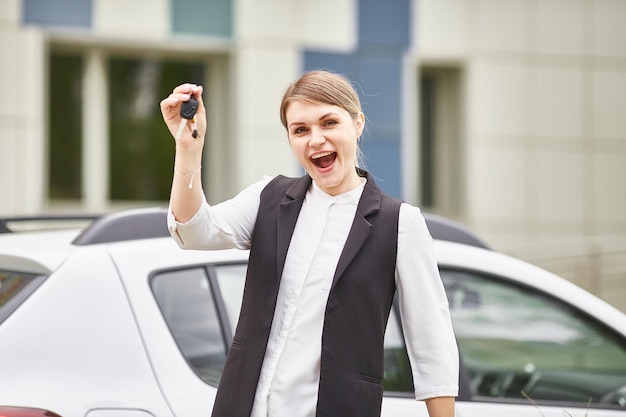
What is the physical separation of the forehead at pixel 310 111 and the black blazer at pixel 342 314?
0.21 metres

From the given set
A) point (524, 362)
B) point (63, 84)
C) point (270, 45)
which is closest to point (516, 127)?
point (270, 45)

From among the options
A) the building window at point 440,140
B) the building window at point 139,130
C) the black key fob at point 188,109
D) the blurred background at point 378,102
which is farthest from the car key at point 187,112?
the building window at point 440,140

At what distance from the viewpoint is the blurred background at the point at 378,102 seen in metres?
12.4

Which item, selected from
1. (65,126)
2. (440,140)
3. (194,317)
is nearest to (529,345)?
(194,317)

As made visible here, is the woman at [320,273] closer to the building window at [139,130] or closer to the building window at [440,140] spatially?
the building window at [139,130]

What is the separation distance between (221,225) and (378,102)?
36.3 feet

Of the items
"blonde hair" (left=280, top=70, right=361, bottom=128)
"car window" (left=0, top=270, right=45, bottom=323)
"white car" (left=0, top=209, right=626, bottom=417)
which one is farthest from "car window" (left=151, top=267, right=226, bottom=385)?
"blonde hair" (left=280, top=70, right=361, bottom=128)

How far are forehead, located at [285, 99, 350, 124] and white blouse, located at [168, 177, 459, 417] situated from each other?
0.20 metres

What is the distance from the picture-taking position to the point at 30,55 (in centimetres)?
1205

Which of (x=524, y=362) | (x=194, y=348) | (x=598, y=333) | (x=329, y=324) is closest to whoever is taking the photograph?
(x=329, y=324)

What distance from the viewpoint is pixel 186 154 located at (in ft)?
7.70

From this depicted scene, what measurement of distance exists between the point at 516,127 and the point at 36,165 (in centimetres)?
630

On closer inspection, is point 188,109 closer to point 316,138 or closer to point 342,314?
point 316,138

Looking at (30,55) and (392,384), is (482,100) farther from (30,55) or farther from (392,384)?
(392,384)
